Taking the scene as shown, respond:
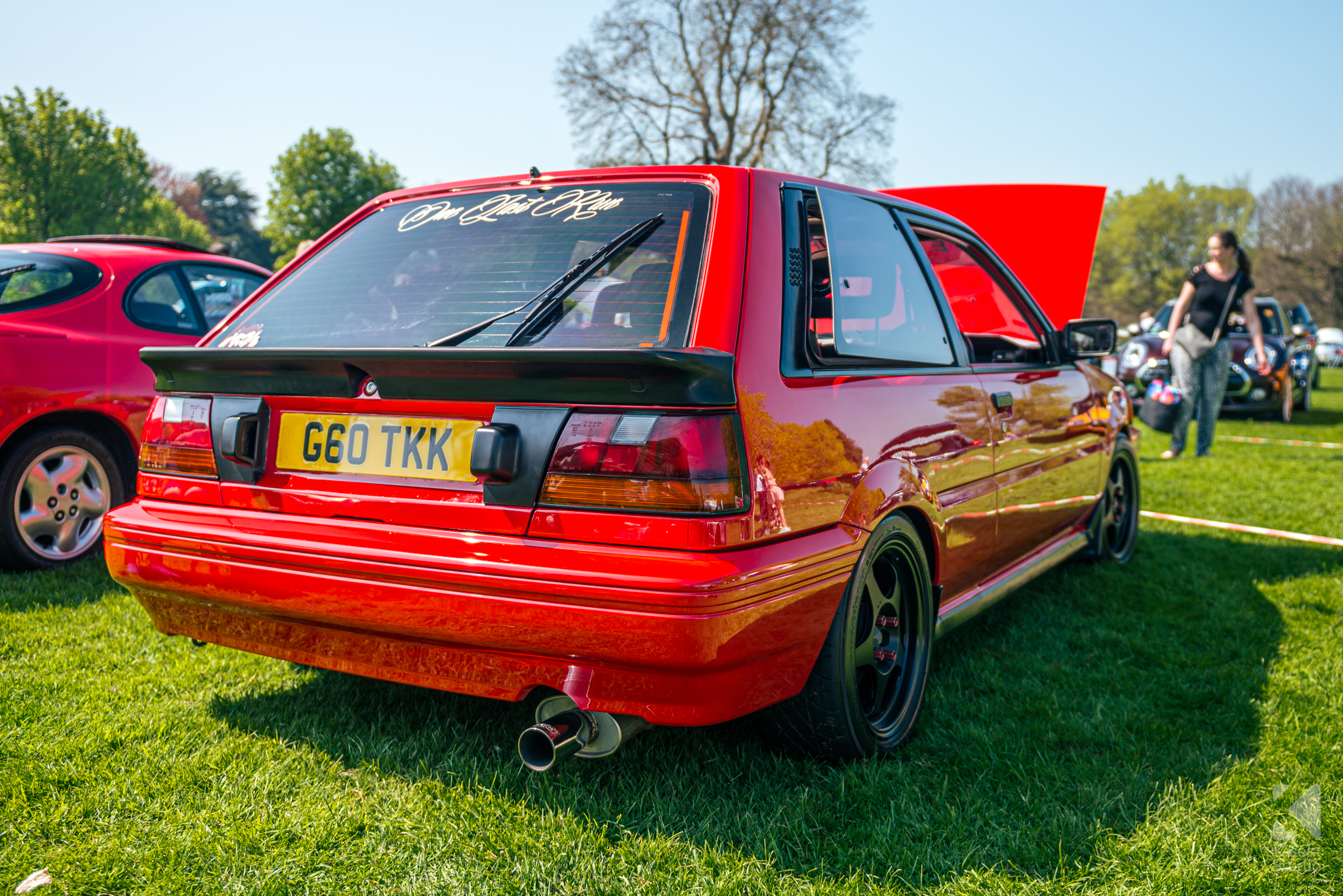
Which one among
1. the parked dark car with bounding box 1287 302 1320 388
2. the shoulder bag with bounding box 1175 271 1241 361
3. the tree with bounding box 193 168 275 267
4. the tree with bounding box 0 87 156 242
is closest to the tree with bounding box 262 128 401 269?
the tree with bounding box 0 87 156 242

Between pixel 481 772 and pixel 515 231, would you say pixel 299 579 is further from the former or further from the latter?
pixel 515 231

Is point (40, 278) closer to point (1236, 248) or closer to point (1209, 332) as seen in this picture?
point (1209, 332)

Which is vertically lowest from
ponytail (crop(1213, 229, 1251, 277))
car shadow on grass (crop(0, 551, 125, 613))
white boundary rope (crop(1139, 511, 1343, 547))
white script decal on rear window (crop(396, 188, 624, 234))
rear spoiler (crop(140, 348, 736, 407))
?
car shadow on grass (crop(0, 551, 125, 613))

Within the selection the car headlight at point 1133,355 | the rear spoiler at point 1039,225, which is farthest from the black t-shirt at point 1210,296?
the car headlight at point 1133,355

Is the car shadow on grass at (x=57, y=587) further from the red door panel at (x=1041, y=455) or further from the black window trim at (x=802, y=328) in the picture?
the red door panel at (x=1041, y=455)

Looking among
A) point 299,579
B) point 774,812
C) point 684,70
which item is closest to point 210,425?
point 299,579

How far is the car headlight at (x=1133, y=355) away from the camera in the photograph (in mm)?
13109

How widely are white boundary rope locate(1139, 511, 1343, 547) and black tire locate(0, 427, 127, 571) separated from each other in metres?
6.06

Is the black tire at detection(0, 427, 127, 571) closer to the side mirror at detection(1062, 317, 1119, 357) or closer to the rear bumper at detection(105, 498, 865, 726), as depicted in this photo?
the rear bumper at detection(105, 498, 865, 726)

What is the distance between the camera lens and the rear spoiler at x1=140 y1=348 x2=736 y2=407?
191 cm

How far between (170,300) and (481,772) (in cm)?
365

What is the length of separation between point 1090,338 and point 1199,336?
5.24 metres

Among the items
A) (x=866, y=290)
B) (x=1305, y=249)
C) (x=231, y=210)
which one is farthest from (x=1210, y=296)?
(x=231, y=210)

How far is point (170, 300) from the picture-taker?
491 cm
